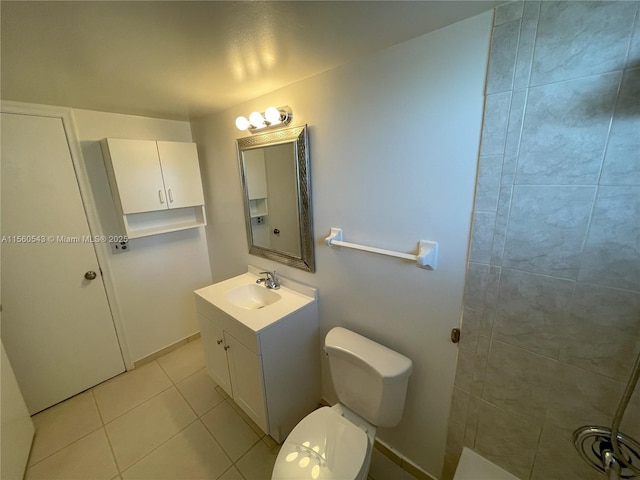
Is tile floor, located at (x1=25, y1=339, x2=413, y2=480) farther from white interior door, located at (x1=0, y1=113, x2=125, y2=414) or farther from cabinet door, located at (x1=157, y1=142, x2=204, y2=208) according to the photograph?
cabinet door, located at (x1=157, y1=142, x2=204, y2=208)

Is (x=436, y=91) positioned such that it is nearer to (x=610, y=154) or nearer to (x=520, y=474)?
(x=610, y=154)

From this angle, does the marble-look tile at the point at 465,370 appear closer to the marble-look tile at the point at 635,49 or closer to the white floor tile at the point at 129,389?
the marble-look tile at the point at 635,49

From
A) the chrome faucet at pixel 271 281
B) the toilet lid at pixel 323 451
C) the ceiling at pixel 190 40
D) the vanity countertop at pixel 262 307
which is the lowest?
the toilet lid at pixel 323 451

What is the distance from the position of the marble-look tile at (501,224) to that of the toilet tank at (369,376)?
627mm

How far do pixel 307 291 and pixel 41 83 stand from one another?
1.78 m

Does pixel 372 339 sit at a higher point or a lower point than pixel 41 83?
lower

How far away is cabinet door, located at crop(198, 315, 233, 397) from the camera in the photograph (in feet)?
5.47

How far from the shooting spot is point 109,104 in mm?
1672

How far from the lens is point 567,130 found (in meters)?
0.75

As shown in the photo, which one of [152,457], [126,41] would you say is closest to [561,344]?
[126,41]

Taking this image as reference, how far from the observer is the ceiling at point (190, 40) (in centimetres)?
76

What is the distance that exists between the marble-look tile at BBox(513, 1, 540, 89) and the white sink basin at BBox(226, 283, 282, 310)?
1617 millimetres

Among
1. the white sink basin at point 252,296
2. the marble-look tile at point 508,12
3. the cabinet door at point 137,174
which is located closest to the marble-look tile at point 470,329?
the marble-look tile at point 508,12

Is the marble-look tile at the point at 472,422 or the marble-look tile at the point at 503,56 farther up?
the marble-look tile at the point at 503,56
